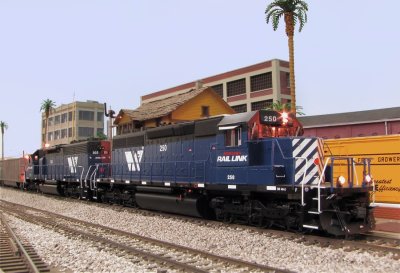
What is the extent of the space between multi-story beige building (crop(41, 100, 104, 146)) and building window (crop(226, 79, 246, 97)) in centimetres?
4838

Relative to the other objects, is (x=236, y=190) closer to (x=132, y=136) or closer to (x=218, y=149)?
(x=218, y=149)

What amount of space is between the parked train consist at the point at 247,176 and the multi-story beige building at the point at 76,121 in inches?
3380

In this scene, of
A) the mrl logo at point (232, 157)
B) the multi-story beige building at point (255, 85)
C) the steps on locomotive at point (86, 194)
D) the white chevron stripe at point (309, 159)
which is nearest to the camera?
the white chevron stripe at point (309, 159)

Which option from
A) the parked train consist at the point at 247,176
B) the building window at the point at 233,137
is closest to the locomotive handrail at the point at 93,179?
the parked train consist at the point at 247,176

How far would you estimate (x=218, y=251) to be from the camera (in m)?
9.32

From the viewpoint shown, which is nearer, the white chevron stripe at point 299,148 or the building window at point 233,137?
the white chevron stripe at point 299,148

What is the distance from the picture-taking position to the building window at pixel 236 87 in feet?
209

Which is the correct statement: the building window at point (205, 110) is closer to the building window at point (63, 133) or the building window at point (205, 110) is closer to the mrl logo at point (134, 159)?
the mrl logo at point (134, 159)

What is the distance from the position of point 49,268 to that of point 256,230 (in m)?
5.69

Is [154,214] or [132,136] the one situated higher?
[132,136]

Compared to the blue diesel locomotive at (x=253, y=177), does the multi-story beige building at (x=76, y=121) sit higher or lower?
higher

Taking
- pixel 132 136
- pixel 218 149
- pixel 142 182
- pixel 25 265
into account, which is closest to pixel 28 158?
pixel 132 136

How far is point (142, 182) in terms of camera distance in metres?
17.2

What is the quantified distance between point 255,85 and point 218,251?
5435cm
